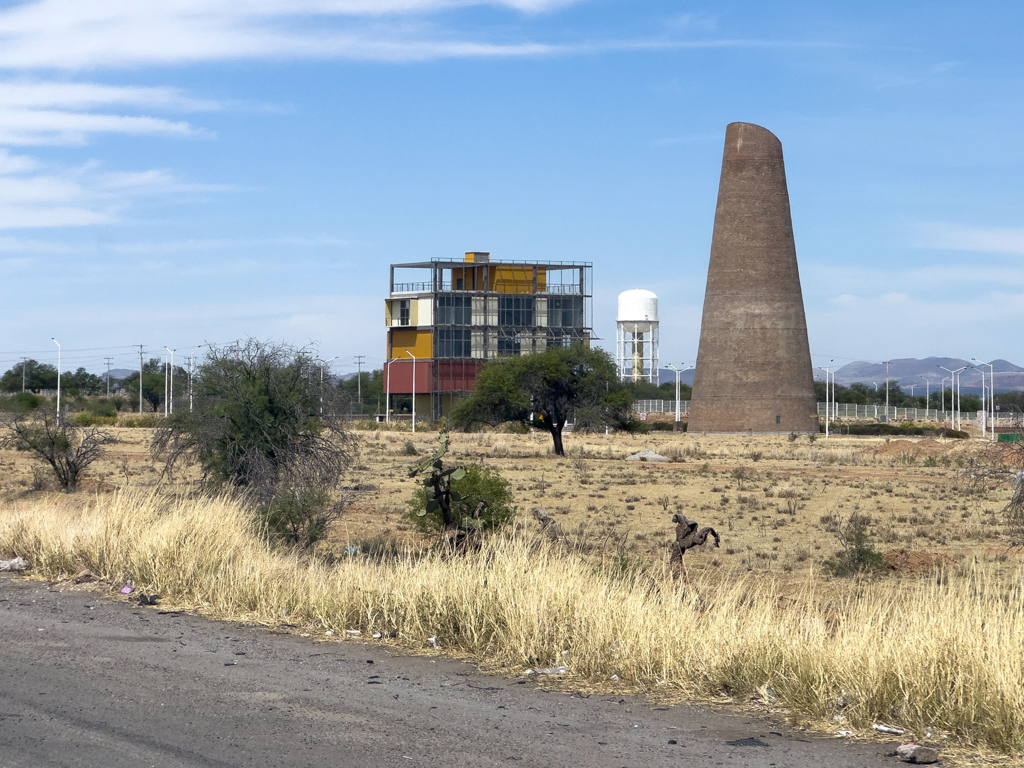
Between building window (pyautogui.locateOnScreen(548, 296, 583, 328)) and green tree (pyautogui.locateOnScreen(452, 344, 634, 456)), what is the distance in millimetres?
56777

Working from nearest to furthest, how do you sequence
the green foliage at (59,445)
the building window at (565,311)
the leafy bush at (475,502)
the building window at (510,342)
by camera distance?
the leafy bush at (475,502), the green foliage at (59,445), the building window at (510,342), the building window at (565,311)

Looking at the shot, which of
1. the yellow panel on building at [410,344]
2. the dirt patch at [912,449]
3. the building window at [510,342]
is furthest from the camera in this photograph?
the building window at [510,342]

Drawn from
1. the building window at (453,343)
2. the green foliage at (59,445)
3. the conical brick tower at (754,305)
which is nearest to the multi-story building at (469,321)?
the building window at (453,343)

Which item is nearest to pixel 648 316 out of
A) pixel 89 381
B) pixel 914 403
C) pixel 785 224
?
pixel 785 224

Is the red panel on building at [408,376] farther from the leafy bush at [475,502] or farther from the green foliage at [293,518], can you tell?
the green foliage at [293,518]

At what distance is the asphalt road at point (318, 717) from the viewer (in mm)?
5922

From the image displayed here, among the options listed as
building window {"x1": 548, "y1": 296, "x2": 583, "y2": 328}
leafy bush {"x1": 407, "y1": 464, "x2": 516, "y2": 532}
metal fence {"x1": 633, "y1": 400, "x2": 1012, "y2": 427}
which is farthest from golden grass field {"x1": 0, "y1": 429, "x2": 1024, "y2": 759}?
metal fence {"x1": 633, "y1": 400, "x2": 1012, "y2": 427}

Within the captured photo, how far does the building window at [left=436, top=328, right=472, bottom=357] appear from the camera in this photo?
111 m

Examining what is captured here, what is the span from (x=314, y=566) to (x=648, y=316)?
379 ft

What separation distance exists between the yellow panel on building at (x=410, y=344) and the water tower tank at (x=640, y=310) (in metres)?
26.1

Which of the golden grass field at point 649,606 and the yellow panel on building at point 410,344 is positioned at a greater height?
the yellow panel on building at point 410,344

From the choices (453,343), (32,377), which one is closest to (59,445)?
(453,343)

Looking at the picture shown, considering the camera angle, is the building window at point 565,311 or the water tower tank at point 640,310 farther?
the water tower tank at point 640,310

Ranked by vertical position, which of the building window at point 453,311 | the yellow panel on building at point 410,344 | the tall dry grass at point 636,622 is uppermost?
the building window at point 453,311
